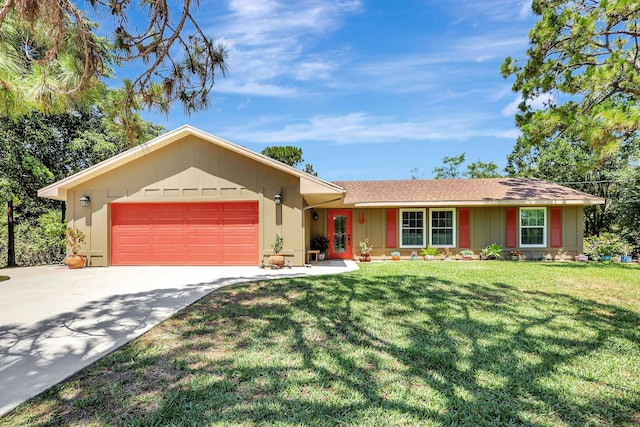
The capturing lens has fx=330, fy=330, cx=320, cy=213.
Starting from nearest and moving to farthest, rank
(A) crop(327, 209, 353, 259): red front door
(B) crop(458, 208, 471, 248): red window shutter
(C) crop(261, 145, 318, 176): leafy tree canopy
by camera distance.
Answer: (B) crop(458, 208, 471, 248): red window shutter
(A) crop(327, 209, 353, 259): red front door
(C) crop(261, 145, 318, 176): leafy tree canopy

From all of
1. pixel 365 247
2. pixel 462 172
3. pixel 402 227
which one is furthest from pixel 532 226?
pixel 462 172

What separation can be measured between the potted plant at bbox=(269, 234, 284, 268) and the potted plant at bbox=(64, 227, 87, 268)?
19.8 feet

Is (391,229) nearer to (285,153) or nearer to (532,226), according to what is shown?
(532,226)

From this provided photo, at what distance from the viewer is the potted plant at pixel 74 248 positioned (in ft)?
33.8

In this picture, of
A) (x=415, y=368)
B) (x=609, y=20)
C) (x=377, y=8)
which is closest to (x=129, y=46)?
(x=415, y=368)

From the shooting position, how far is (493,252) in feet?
41.0

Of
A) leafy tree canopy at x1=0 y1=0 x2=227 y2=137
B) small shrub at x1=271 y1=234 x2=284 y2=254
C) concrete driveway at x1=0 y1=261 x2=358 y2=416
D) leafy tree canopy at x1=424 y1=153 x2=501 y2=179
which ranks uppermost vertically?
leafy tree canopy at x1=424 y1=153 x2=501 y2=179

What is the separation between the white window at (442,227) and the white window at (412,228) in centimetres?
36

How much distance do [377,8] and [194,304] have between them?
8154 millimetres

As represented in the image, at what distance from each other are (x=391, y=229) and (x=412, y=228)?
0.87m

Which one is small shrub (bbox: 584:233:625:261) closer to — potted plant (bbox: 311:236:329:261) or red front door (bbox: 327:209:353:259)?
red front door (bbox: 327:209:353:259)

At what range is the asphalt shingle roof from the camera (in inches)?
490

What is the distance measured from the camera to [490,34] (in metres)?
9.80

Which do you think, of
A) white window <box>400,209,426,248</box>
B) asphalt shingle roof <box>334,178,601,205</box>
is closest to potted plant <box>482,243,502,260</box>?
asphalt shingle roof <box>334,178,601,205</box>
